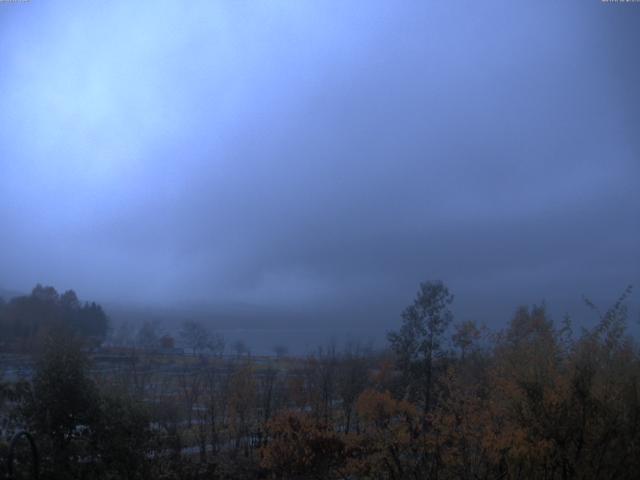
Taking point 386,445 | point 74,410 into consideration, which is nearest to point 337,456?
point 386,445

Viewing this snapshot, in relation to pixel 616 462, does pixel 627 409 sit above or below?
above

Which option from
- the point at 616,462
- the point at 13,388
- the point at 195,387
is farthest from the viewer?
the point at 195,387

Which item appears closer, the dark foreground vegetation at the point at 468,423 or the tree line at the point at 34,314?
the dark foreground vegetation at the point at 468,423

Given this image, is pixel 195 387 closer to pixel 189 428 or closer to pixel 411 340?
pixel 189 428

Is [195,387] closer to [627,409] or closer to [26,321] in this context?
[627,409]

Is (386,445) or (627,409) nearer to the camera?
(627,409)

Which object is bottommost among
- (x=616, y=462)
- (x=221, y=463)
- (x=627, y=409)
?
(x=221, y=463)

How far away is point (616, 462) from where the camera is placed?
8195 millimetres

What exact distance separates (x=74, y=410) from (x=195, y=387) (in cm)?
1202

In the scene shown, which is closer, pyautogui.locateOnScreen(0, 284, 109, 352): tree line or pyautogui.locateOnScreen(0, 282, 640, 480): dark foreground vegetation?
pyautogui.locateOnScreen(0, 282, 640, 480): dark foreground vegetation

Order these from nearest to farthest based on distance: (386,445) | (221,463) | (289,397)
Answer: (386,445) → (221,463) → (289,397)

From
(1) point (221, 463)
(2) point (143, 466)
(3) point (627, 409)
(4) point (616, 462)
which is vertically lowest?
(1) point (221, 463)

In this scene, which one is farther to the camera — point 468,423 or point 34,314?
point 34,314

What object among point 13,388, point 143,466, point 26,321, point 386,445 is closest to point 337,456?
point 386,445
